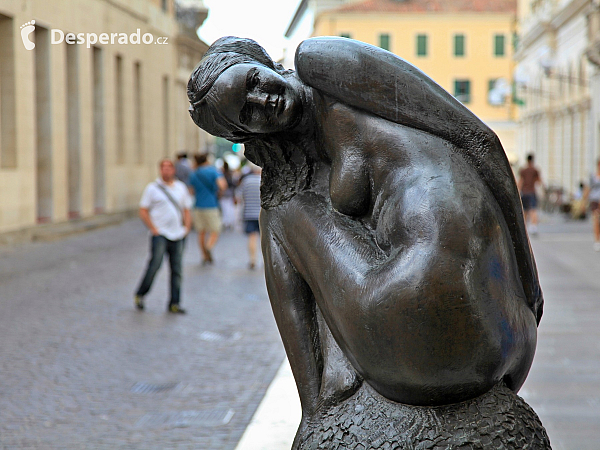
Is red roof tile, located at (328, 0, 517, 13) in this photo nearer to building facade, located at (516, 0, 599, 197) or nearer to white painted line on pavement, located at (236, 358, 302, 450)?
building facade, located at (516, 0, 599, 197)

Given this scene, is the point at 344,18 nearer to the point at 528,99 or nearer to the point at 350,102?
the point at 528,99

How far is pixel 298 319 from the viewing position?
1966 millimetres

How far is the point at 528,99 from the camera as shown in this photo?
38.7 metres

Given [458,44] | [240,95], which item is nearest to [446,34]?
[458,44]

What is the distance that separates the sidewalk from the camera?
4.07 metres

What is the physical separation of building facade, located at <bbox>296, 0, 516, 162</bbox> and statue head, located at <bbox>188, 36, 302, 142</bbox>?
54504 millimetres

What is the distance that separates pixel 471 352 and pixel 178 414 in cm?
338

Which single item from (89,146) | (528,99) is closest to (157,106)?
(89,146)

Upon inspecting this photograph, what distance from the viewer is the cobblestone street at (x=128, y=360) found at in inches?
177

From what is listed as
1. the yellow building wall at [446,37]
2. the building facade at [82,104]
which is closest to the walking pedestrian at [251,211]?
the building facade at [82,104]

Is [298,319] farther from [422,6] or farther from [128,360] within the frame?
[422,6]

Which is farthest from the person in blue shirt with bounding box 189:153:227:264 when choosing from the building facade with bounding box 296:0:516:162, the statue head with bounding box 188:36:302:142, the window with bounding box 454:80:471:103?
the window with bounding box 454:80:471:103

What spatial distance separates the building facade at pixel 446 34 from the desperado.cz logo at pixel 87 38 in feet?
107

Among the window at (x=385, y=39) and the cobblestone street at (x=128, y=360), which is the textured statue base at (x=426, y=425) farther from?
the window at (x=385, y=39)
